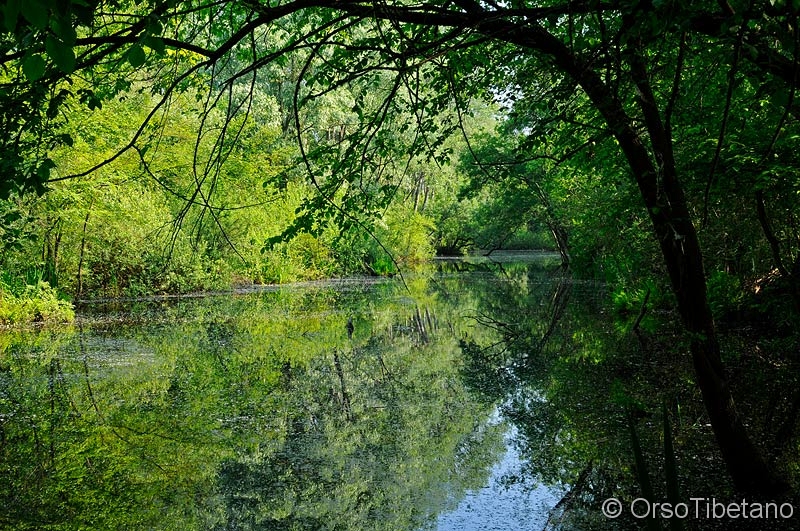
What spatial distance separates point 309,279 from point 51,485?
18.7 meters

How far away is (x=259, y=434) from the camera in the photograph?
16.7ft

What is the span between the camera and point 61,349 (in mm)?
8984

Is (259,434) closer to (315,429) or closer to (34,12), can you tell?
(315,429)

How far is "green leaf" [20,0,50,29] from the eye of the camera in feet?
→ 3.36

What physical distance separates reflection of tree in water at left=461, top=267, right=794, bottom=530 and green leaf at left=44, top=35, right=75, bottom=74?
117cm

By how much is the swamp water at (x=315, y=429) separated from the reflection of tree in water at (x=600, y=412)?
26 millimetres

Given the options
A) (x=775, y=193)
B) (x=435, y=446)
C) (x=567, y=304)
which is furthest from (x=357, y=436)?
(x=567, y=304)

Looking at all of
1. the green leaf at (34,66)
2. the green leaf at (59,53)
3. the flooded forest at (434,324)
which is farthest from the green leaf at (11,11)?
the green leaf at (34,66)

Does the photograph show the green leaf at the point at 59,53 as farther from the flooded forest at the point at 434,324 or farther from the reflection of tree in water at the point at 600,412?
the reflection of tree in water at the point at 600,412

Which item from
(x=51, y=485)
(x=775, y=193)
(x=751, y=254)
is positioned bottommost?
(x=51, y=485)

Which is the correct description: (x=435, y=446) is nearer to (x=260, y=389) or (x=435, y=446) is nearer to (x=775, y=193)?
(x=260, y=389)

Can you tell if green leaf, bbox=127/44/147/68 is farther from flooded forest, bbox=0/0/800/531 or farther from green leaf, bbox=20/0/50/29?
green leaf, bbox=20/0/50/29

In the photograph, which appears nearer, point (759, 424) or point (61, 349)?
point (759, 424)
